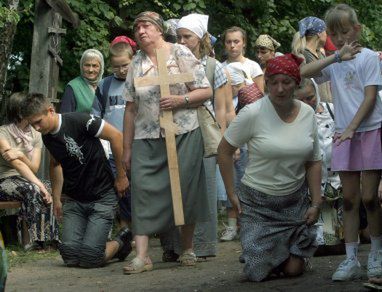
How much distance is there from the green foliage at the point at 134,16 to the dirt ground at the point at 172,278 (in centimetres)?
484

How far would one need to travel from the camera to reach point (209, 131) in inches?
359

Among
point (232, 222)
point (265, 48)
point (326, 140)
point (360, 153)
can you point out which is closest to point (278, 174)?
point (360, 153)

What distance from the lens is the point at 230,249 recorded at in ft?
34.0

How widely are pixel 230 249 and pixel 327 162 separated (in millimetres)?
1433

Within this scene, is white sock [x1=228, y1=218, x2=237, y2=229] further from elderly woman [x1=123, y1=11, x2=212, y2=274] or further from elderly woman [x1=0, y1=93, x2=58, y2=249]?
elderly woman [x1=123, y1=11, x2=212, y2=274]

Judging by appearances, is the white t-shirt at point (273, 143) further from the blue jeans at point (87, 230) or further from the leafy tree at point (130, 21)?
the leafy tree at point (130, 21)

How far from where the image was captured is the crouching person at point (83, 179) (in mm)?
9562

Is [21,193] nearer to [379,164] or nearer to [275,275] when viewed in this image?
[275,275]

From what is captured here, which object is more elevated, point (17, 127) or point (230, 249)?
point (17, 127)

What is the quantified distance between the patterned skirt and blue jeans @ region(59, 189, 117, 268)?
1.24 m

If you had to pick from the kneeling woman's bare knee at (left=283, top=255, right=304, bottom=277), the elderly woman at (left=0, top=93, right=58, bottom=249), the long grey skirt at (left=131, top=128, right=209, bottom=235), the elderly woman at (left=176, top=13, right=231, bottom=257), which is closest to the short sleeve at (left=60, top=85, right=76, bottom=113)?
the elderly woman at (left=0, top=93, right=58, bottom=249)

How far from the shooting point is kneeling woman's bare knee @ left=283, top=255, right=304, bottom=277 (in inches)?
313

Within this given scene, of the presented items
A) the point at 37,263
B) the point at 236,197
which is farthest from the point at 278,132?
the point at 37,263

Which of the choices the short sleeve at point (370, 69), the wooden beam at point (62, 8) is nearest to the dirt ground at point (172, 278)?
the short sleeve at point (370, 69)
